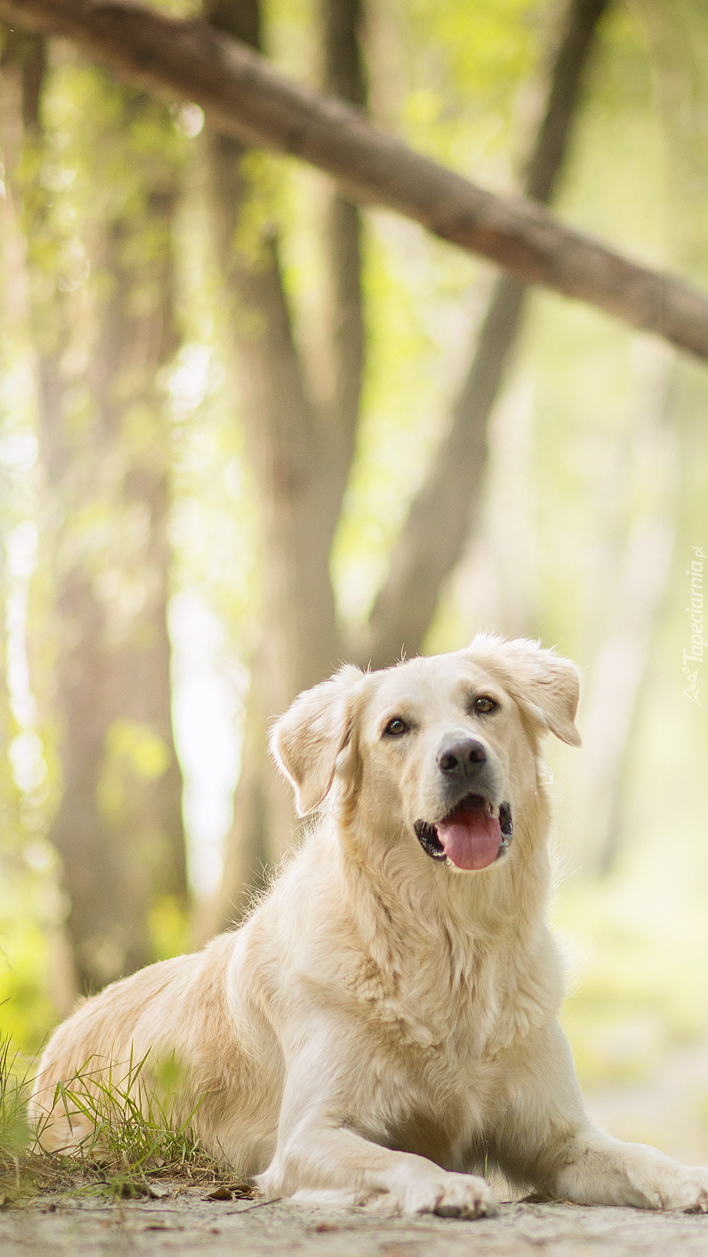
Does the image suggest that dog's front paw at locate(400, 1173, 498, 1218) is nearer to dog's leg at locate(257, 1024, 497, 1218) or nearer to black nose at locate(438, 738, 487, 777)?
dog's leg at locate(257, 1024, 497, 1218)

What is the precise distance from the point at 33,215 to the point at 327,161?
210 centimetres

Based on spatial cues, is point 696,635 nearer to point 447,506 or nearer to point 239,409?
point 447,506

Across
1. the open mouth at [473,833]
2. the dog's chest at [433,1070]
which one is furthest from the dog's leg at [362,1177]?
the open mouth at [473,833]

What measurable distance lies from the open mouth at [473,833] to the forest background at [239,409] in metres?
2.60

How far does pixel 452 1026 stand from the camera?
2326mm

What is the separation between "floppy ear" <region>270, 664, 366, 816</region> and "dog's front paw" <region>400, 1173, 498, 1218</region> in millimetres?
922

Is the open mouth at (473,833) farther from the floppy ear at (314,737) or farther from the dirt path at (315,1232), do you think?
the dirt path at (315,1232)

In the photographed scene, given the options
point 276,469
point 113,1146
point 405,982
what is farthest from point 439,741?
point 276,469

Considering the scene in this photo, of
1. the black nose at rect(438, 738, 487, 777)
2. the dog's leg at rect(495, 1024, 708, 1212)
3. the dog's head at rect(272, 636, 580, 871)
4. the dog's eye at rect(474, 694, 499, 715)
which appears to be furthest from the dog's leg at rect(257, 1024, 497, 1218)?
the dog's eye at rect(474, 694, 499, 715)

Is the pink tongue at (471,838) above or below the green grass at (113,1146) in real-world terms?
above

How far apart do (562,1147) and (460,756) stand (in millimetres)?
929

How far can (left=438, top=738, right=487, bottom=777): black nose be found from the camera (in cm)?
229

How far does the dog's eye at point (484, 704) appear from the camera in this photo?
2535 mm

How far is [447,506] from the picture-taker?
5422mm
